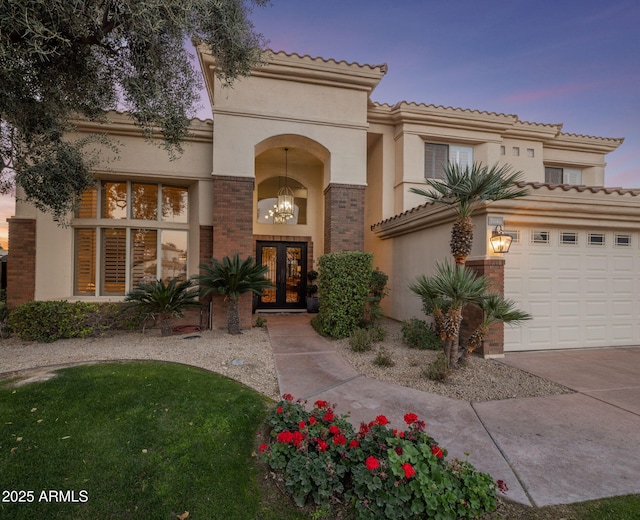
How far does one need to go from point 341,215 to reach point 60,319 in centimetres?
734

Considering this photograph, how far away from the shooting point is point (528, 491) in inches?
91.9

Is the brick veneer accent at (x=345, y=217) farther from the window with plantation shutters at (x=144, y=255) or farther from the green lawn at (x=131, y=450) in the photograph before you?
the green lawn at (x=131, y=450)

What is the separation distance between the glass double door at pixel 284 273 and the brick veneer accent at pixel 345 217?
2.86m

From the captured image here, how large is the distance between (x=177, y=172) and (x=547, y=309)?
9630 millimetres

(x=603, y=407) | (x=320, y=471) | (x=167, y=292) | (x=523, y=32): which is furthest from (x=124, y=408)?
(x=523, y=32)

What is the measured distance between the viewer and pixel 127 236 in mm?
8250

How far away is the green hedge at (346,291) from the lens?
700 centimetres

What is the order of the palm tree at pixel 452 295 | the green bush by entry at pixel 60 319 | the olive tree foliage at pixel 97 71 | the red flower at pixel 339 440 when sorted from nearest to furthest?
the red flower at pixel 339 440, the olive tree foliage at pixel 97 71, the palm tree at pixel 452 295, the green bush by entry at pixel 60 319

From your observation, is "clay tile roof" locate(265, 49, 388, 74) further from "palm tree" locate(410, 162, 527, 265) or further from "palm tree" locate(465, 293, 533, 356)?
"palm tree" locate(465, 293, 533, 356)

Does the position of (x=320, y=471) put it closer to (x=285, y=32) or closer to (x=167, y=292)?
(x=167, y=292)

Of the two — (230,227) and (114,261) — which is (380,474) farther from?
(114,261)

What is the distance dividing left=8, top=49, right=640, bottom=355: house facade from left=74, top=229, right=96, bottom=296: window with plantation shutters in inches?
1.4

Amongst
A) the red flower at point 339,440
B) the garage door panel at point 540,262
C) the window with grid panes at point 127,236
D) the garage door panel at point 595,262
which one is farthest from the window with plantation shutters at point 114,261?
the garage door panel at point 595,262

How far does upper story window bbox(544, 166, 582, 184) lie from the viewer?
40.6 feet
